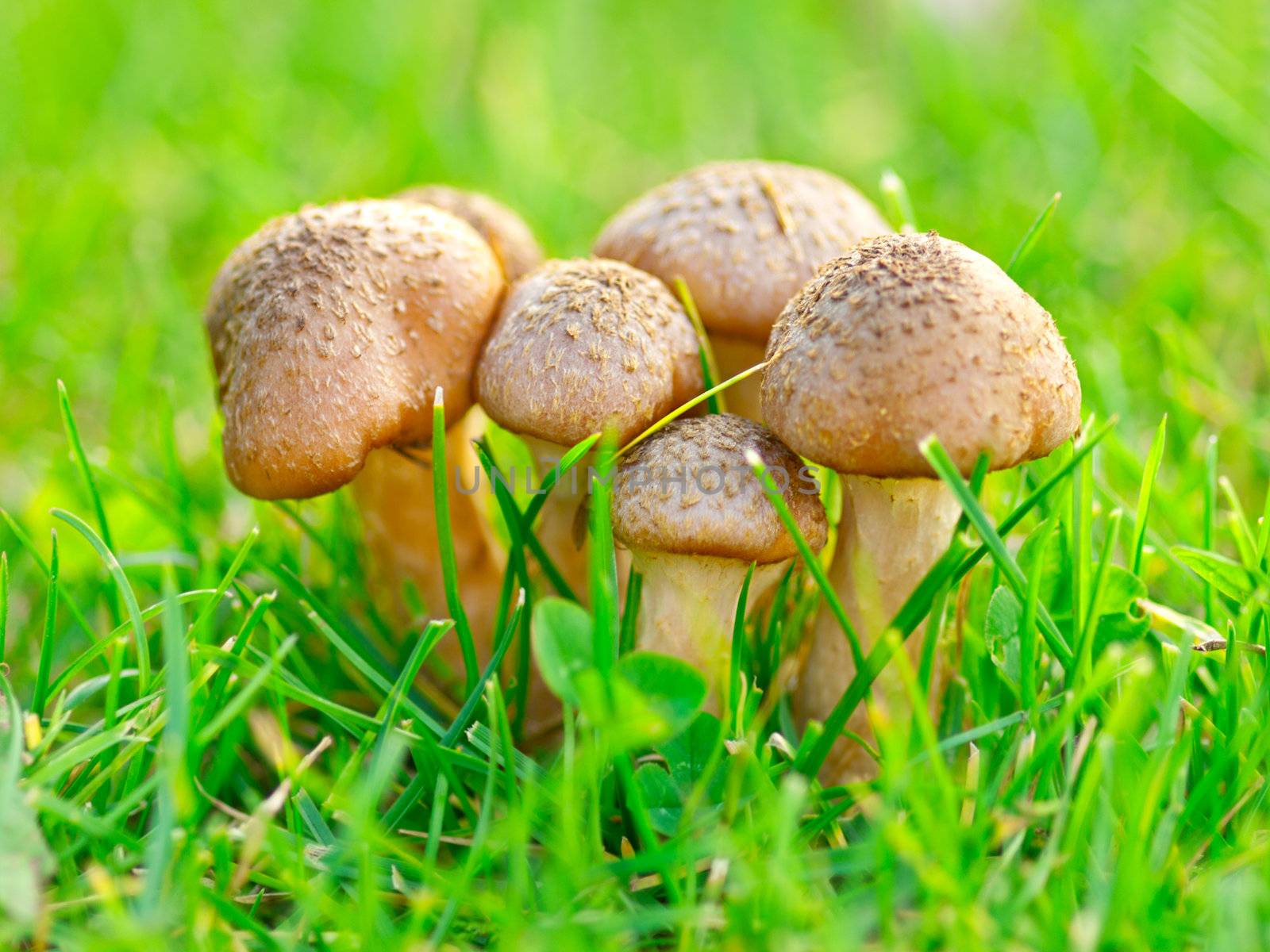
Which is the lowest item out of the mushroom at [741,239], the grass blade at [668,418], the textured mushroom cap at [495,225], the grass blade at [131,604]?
the grass blade at [131,604]

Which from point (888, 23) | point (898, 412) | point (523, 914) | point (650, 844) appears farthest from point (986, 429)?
point (888, 23)

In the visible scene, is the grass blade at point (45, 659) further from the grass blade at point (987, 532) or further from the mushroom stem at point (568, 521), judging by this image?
the grass blade at point (987, 532)

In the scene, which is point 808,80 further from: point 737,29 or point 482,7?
point 482,7

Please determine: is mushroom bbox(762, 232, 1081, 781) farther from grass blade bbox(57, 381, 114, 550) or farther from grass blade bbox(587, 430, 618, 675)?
grass blade bbox(57, 381, 114, 550)

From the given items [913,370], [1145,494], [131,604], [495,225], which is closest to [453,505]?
[495,225]

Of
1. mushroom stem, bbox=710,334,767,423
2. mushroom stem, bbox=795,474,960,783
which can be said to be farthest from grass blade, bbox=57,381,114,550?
mushroom stem, bbox=795,474,960,783

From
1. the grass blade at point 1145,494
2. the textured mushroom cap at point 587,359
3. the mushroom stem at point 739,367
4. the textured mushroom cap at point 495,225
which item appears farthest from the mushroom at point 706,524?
the textured mushroom cap at point 495,225
